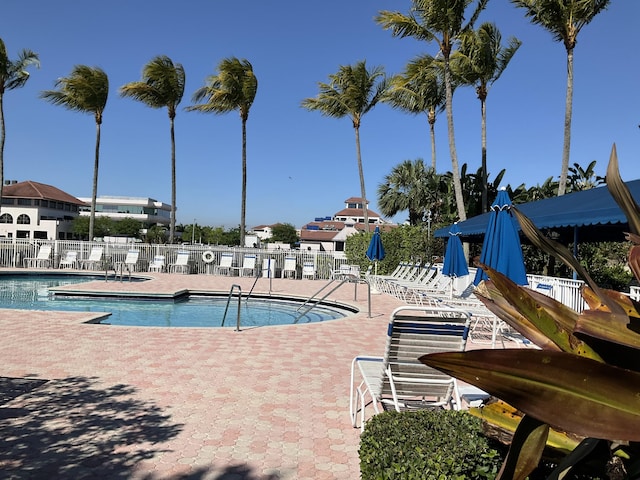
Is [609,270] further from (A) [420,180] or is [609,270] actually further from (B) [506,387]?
(B) [506,387]

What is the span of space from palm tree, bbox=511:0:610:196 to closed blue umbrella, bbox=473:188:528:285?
1233 cm

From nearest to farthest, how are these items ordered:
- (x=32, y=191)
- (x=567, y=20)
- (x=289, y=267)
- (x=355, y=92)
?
(x=567, y=20), (x=289, y=267), (x=355, y=92), (x=32, y=191)

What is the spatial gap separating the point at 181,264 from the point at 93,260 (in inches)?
152

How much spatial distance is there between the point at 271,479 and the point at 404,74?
23.7 m

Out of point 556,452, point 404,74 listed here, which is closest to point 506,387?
point 556,452

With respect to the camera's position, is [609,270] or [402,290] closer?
[402,290]

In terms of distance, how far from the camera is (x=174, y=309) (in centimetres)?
1293

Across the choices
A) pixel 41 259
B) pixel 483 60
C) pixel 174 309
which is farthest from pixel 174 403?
pixel 41 259

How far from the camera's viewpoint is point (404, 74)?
2392cm

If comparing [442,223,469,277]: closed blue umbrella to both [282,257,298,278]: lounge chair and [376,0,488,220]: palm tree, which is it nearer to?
[376,0,488,220]: palm tree

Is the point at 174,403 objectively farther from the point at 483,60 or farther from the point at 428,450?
the point at 483,60

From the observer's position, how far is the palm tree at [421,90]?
22.0 metres

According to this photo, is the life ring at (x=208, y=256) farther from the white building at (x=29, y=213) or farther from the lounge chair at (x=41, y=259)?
the white building at (x=29, y=213)

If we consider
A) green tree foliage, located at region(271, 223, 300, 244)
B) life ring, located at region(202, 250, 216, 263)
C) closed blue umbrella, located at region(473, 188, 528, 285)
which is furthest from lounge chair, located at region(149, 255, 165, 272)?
green tree foliage, located at region(271, 223, 300, 244)
